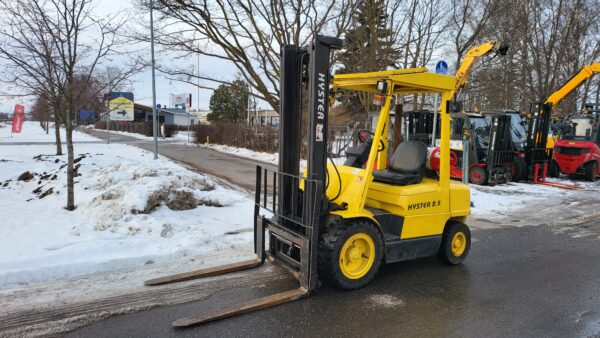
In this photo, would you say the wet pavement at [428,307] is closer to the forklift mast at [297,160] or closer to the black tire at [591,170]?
the forklift mast at [297,160]

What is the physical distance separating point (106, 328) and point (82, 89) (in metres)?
5.56

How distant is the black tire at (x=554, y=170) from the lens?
1617 centimetres

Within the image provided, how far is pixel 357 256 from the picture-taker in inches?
183

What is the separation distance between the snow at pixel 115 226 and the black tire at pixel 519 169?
10.3 m

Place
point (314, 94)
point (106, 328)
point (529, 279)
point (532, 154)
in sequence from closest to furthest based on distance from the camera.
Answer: point (106, 328)
point (314, 94)
point (529, 279)
point (532, 154)

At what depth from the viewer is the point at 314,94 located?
4359mm

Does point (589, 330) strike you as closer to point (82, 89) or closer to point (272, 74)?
point (82, 89)

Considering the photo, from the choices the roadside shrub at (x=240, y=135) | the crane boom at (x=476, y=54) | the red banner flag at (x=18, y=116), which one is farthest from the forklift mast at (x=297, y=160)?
the red banner flag at (x=18, y=116)

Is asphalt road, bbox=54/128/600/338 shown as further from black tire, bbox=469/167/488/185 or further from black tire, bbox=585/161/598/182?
black tire, bbox=585/161/598/182

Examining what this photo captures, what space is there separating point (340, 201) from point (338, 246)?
591 mm

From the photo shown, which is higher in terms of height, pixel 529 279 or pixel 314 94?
pixel 314 94

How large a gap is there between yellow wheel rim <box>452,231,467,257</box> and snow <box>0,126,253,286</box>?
288 cm

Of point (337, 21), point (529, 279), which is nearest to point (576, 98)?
point (337, 21)

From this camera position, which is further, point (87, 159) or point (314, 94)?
point (87, 159)
